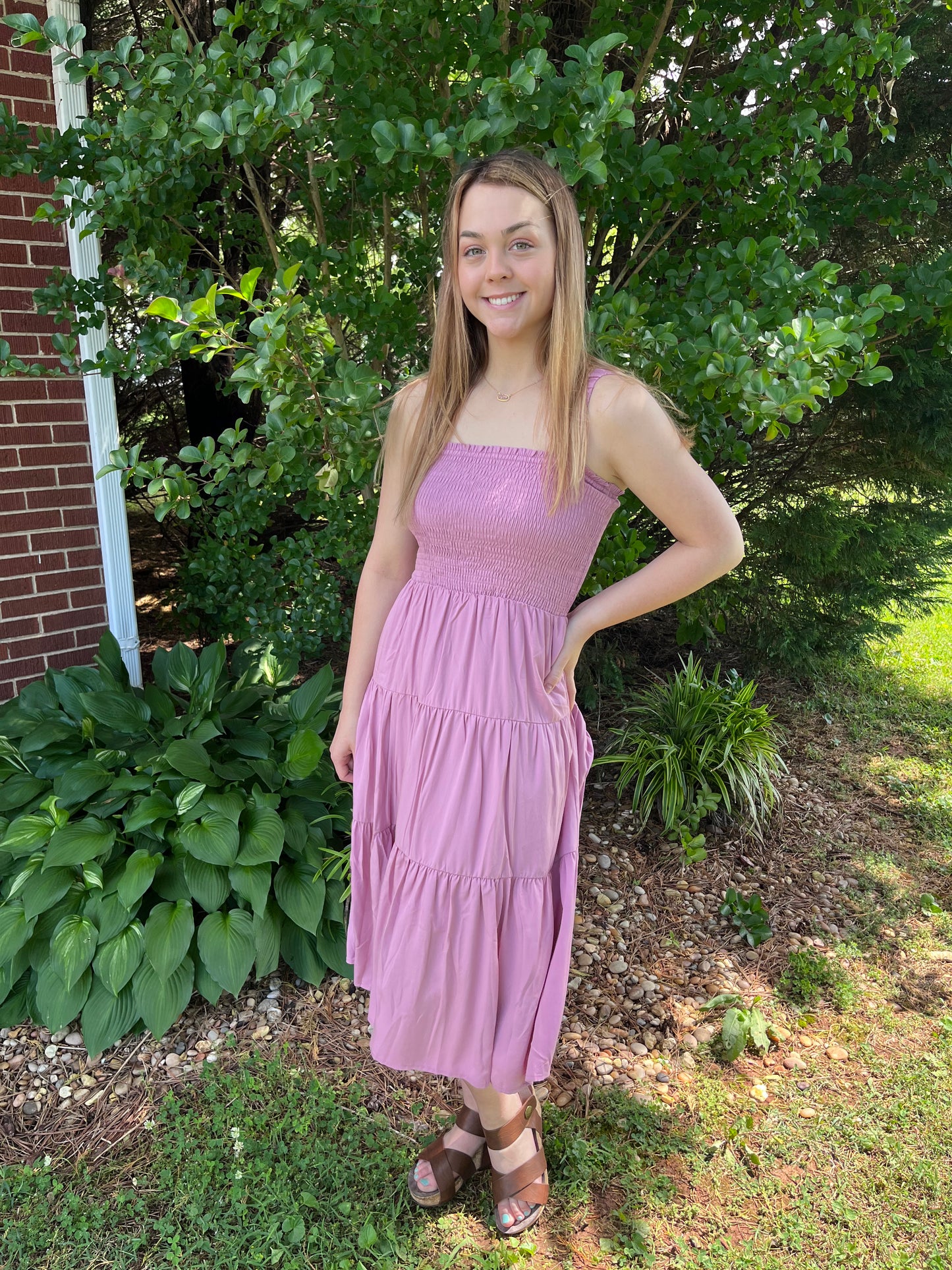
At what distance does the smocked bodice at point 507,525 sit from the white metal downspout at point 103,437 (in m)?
2.07

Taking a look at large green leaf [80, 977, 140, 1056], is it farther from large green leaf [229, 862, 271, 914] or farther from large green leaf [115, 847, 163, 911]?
large green leaf [229, 862, 271, 914]

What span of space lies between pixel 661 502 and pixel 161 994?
187 centimetres

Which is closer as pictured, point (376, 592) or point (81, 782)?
point (376, 592)

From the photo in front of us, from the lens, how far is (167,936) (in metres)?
2.50

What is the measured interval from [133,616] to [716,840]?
251 cm

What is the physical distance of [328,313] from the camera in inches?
108

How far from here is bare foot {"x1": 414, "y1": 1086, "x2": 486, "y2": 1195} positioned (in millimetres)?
2123

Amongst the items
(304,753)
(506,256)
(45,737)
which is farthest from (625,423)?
(45,737)

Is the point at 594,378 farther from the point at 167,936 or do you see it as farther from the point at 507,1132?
the point at 167,936

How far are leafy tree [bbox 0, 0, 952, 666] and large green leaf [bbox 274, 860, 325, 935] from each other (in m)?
1.07

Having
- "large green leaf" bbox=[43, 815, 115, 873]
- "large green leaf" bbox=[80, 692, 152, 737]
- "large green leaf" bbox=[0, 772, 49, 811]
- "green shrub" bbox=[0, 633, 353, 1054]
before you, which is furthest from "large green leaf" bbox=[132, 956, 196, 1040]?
"large green leaf" bbox=[80, 692, 152, 737]

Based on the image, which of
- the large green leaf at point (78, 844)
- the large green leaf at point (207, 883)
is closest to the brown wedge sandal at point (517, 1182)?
the large green leaf at point (207, 883)

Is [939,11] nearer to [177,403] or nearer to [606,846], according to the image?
[606,846]

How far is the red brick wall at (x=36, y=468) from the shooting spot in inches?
128
